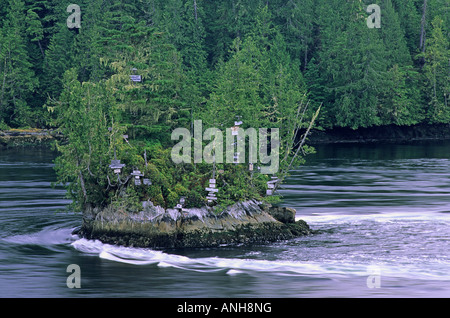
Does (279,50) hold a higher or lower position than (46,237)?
higher

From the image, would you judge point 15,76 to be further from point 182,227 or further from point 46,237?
point 182,227

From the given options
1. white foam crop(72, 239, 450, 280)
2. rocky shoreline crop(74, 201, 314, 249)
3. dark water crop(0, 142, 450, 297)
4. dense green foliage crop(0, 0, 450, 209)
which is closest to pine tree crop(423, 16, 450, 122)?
dense green foliage crop(0, 0, 450, 209)

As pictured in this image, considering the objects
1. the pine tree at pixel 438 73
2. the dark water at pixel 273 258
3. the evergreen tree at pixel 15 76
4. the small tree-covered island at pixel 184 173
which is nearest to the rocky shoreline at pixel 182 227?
the small tree-covered island at pixel 184 173

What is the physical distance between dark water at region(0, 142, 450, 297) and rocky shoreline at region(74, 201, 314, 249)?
636 millimetres

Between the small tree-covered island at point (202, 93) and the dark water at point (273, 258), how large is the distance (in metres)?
1.66

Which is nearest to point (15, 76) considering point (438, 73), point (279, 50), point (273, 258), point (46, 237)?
point (279, 50)

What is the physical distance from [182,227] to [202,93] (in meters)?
60.5

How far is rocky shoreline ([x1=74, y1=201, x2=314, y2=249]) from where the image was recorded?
29.0m

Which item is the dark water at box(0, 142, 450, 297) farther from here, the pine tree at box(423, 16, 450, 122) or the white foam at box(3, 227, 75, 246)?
the pine tree at box(423, 16, 450, 122)

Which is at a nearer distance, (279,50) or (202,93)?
(202,93)

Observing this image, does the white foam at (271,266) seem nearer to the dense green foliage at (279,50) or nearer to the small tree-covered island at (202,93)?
the small tree-covered island at (202,93)

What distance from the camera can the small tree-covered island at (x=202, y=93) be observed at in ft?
98.0

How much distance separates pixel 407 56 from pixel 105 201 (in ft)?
250

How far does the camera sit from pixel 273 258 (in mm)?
27469
